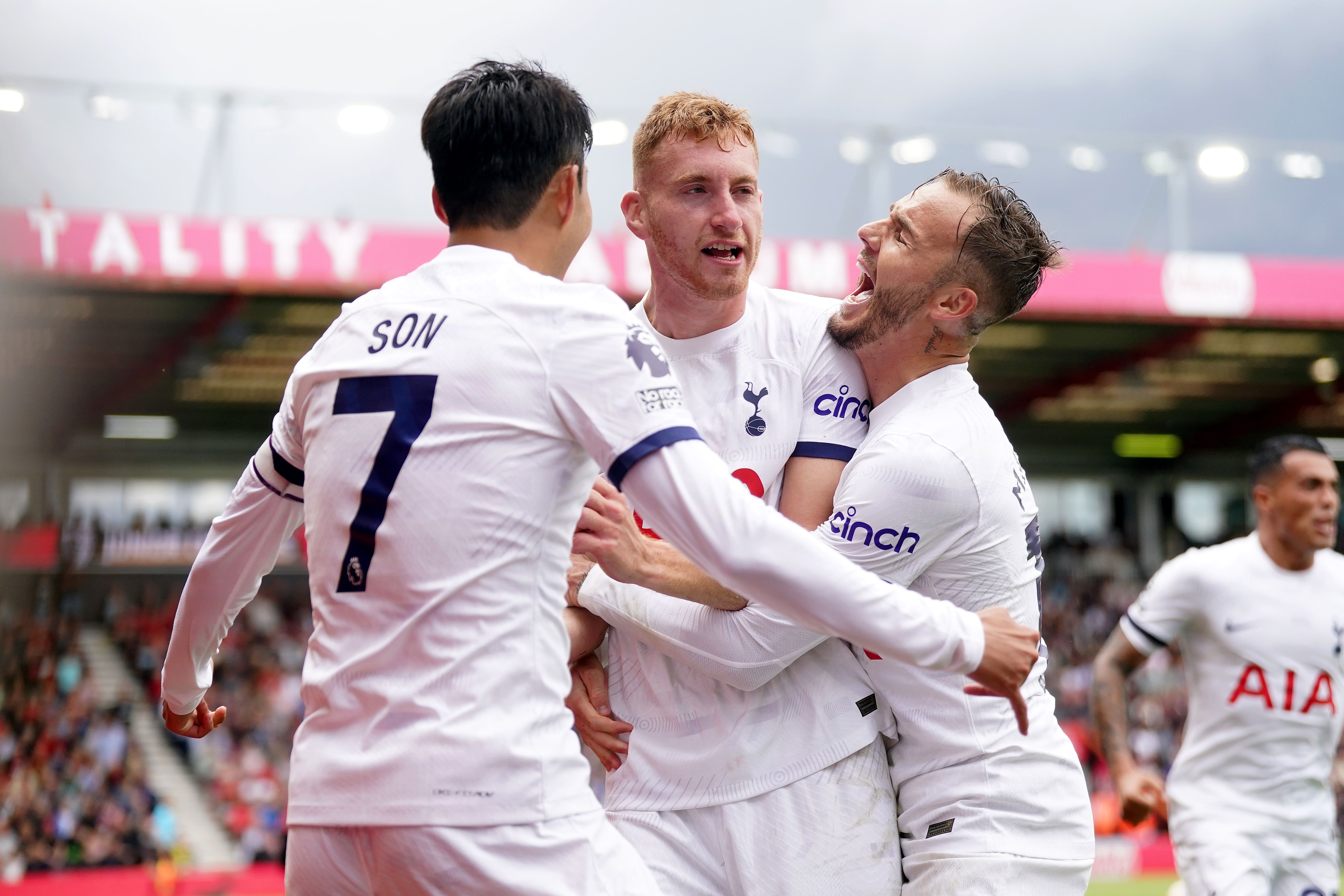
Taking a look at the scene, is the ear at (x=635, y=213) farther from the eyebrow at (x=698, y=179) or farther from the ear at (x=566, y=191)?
the ear at (x=566, y=191)

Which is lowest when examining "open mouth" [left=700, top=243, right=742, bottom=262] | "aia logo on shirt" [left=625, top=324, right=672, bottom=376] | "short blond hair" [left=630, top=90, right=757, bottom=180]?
"aia logo on shirt" [left=625, top=324, right=672, bottom=376]

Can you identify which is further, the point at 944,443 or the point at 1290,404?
the point at 1290,404

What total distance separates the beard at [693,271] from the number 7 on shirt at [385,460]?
135cm

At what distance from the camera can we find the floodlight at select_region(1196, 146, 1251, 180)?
56.6 feet

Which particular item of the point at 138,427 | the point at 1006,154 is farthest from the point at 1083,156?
the point at 138,427

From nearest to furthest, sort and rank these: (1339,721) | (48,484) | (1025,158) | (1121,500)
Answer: (1339,721) < (1025,158) < (48,484) < (1121,500)

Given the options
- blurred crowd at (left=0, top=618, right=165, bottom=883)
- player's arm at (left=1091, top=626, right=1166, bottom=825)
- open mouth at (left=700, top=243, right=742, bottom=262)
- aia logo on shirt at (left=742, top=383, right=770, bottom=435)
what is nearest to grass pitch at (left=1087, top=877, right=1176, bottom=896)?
player's arm at (left=1091, top=626, right=1166, bottom=825)

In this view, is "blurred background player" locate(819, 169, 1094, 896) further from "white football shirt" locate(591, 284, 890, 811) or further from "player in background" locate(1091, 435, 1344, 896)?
"player in background" locate(1091, 435, 1344, 896)

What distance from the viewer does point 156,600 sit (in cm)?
2436

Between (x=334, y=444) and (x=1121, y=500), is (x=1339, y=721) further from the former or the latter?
(x=1121, y=500)

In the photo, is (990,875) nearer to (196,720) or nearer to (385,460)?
(385,460)

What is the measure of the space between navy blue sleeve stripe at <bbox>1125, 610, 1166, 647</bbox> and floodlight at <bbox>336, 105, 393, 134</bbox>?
10.5 m

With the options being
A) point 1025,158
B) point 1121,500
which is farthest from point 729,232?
point 1121,500

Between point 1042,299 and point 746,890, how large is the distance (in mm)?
15423
